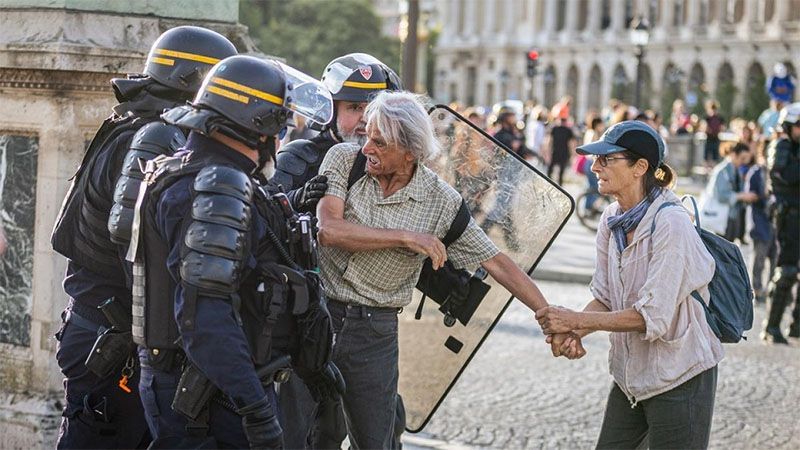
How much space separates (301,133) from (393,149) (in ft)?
Answer: 20.0

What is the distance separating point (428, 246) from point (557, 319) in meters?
0.59

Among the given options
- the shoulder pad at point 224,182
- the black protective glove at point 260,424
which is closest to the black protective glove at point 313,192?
the shoulder pad at point 224,182

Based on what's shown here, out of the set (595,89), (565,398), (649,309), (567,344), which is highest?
(649,309)

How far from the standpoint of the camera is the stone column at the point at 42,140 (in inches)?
223

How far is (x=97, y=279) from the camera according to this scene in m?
4.64

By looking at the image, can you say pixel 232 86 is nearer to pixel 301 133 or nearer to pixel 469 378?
pixel 469 378

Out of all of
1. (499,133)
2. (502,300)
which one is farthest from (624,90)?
(502,300)

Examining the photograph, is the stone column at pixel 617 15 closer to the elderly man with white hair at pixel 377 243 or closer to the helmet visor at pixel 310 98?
the elderly man with white hair at pixel 377 243

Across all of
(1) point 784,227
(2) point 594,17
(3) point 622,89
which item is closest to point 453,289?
(1) point 784,227

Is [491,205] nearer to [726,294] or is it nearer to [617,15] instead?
[726,294]

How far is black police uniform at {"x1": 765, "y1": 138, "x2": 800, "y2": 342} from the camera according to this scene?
1091cm

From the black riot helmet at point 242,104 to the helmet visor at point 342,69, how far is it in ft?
4.91

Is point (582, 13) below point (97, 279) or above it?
below

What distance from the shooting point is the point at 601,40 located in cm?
9219
